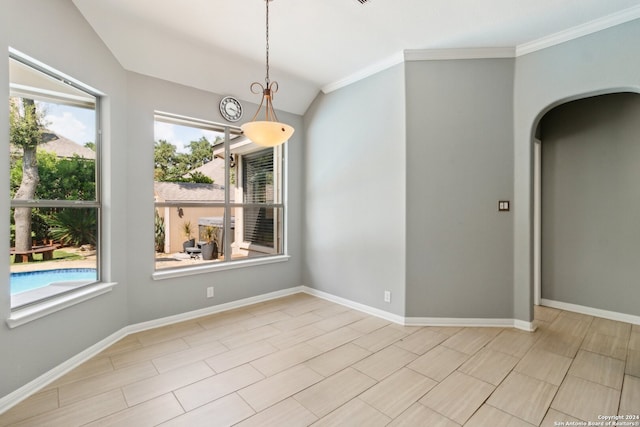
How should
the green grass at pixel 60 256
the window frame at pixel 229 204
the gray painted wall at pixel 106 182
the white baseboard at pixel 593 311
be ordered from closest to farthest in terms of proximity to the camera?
the gray painted wall at pixel 106 182, the green grass at pixel 60 256, the white baseboard at pixel 593 311, the window frame at pixel 229 204

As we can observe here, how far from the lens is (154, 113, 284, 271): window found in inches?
135

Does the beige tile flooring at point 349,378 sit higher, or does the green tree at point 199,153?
the green tree at point 199,153

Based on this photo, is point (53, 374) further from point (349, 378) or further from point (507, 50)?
point (507, 50)

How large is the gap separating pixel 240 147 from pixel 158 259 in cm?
173

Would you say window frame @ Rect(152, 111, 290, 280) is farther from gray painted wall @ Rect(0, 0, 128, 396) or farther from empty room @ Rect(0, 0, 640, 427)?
gray painted wall @ Rect(0, 0, 128, 396)

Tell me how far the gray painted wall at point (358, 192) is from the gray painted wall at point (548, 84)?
1.18 m

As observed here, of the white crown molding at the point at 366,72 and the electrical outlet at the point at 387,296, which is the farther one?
the electrical outlet at the point at 387,296

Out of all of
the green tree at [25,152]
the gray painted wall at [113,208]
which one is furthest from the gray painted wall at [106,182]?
the green tree at [25,152]

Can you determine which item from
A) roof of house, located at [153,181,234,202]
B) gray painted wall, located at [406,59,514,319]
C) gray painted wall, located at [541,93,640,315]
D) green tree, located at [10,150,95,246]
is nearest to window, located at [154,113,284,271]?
roof of house, located at [153,181,234,202]

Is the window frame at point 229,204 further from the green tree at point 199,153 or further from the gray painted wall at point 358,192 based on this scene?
the gray painted wall at point 358,192

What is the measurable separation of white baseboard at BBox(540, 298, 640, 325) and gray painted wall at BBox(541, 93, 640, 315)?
0.05 metres

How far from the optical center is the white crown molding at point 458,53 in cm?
313

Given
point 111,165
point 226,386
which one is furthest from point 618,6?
point 111,165

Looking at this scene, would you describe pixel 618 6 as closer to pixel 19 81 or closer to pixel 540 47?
pixel 540 47
